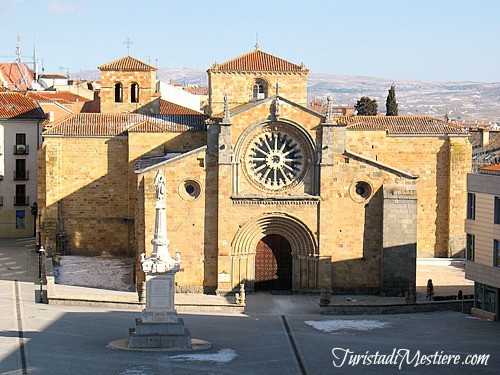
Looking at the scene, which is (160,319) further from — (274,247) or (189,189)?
(274,247)

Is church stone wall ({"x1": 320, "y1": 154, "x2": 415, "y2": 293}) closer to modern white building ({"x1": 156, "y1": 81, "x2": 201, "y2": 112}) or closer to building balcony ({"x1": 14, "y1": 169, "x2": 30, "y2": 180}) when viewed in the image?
building balcony ({"x1": 14, "y1": 169, "x2": 30, "y2": 180})

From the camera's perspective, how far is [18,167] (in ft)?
259

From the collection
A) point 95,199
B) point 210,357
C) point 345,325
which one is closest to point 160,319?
point 210,357

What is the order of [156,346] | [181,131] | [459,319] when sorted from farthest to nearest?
[181,131]
[459,319]
[156,346]

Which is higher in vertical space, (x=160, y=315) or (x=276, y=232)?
(x=276, y=232)

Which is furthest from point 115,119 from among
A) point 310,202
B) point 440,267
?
point 440,267

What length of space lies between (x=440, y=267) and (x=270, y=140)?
1471cm

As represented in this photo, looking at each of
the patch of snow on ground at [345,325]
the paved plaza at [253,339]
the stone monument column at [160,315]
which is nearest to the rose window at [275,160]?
the paved plaza at [253,339]

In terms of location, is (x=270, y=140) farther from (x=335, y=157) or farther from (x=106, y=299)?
(x=106, y=299)

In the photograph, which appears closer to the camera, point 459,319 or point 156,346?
point 156,346

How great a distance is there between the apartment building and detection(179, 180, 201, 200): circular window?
43.4 ft

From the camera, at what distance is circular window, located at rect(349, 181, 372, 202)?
5778 cm

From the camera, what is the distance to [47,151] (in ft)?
218

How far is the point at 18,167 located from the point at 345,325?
36.8 m
